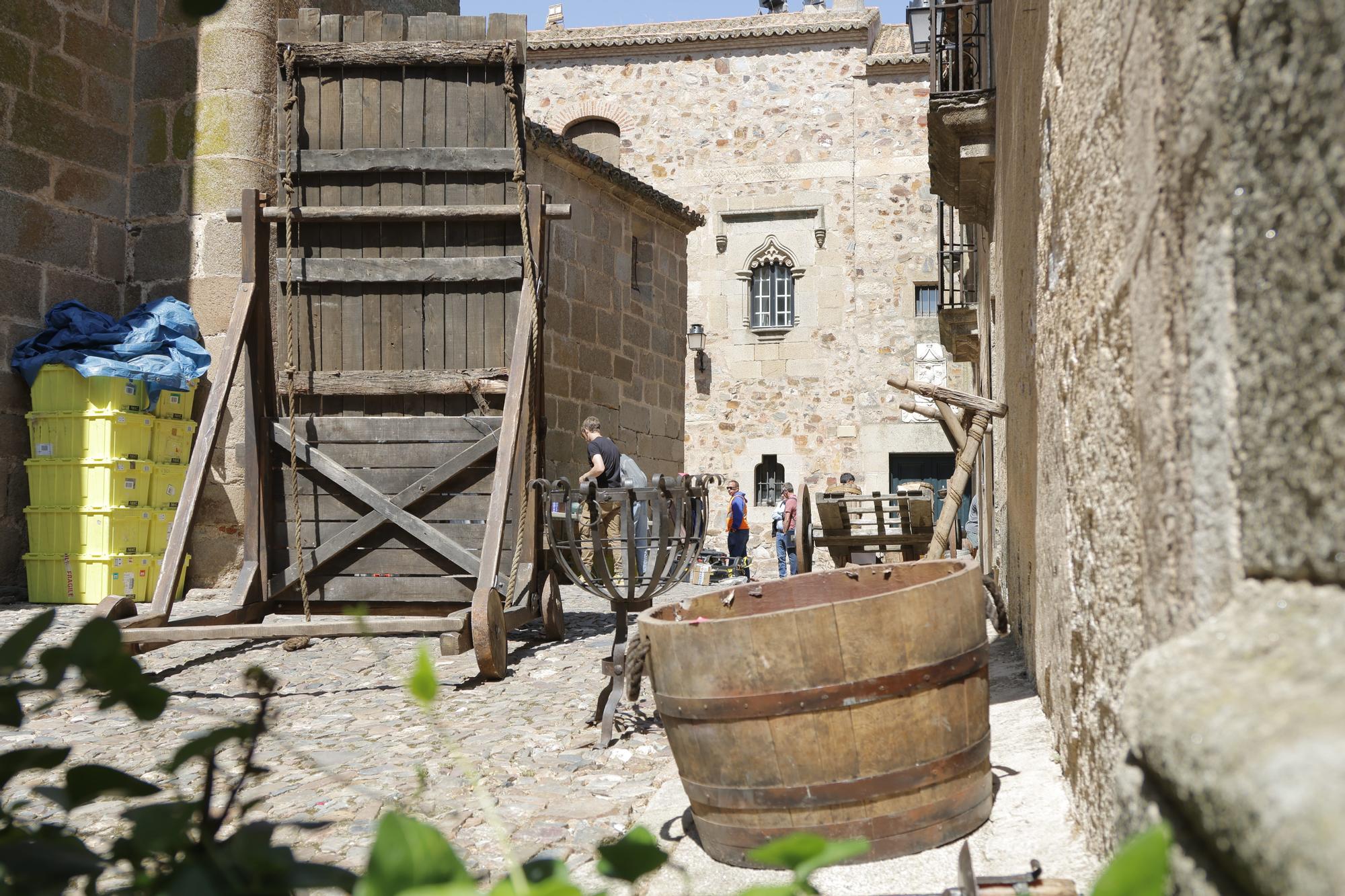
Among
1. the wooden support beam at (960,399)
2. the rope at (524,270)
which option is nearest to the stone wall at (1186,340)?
the wooden support beam at (960,399)

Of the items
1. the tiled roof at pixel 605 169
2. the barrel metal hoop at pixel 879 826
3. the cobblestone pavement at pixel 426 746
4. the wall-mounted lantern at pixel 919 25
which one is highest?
the wall-mounted lantern at pixel 919 25

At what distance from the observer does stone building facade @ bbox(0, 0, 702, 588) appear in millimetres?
8008

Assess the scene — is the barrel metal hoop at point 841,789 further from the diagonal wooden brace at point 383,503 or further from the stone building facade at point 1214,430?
the diagonal wooden brace at point 383,503

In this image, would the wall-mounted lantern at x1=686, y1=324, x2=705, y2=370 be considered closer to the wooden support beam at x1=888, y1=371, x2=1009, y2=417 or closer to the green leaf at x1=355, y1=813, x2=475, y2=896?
the wooden support beam at x1=888, y1=371, x2=1009, y2=417

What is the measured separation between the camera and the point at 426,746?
12.9ft

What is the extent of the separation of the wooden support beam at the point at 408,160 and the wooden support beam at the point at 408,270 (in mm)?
493

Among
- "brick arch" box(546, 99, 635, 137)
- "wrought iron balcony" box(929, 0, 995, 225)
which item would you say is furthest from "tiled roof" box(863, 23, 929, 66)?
"wrought iron balcony" box(929, 0, 995, 225)

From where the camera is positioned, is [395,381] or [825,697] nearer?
[825,697]

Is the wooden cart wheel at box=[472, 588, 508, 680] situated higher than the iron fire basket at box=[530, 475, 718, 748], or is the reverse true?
the iron fire basket at box=[530, 475, 718, 748]

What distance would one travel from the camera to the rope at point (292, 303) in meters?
6.09

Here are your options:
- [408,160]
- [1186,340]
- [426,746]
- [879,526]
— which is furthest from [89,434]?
[1186,340]

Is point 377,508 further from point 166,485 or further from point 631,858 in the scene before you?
point 631,858

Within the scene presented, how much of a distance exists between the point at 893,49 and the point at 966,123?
14.0m

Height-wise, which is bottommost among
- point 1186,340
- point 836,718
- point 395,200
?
point 836,718
